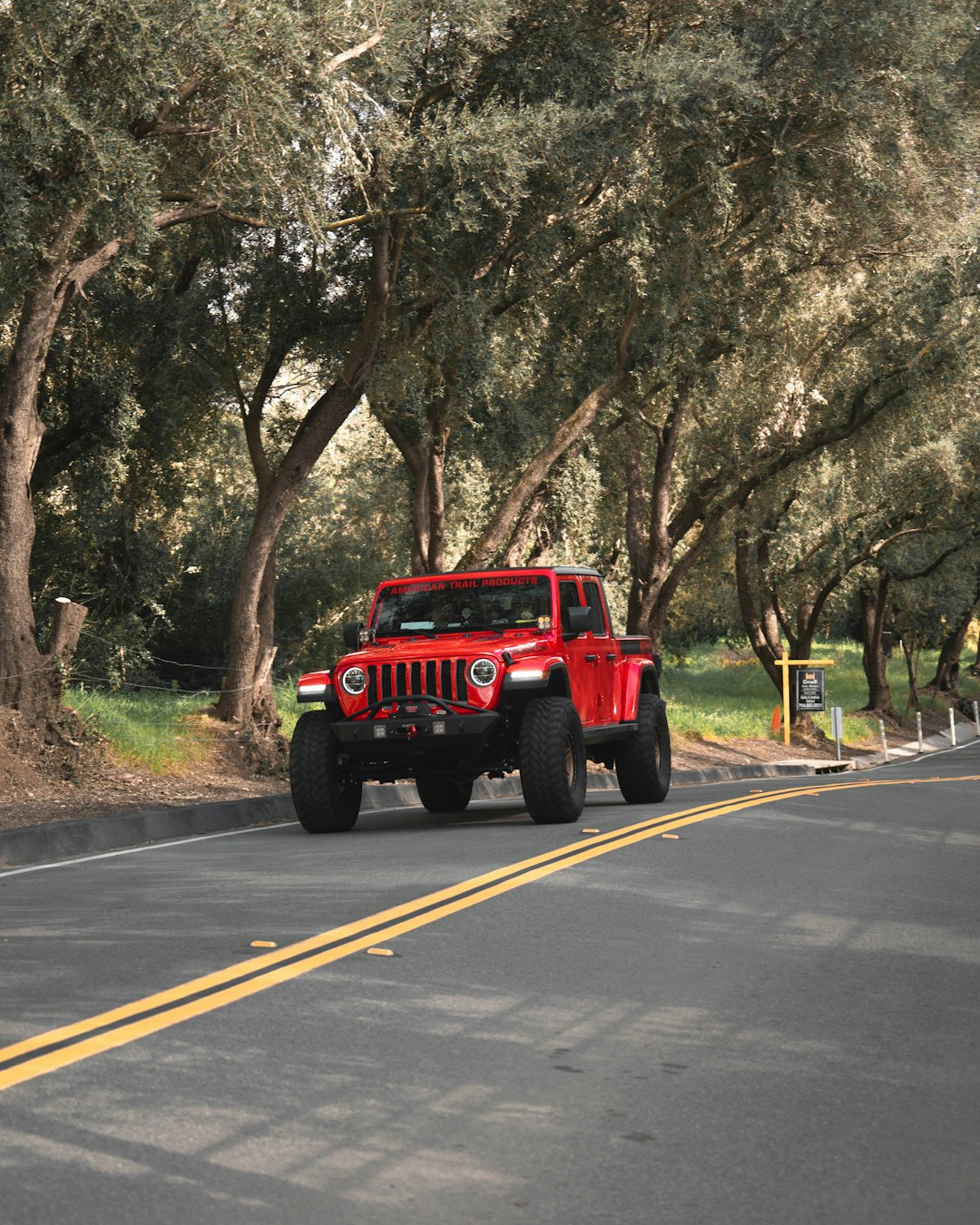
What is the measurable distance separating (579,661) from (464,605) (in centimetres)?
119

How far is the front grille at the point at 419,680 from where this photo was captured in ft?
45.2

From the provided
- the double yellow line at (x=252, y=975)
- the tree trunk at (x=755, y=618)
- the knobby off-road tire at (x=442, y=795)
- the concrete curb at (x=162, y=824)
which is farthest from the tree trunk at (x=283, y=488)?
the tree trunk at (x=755, y=618)

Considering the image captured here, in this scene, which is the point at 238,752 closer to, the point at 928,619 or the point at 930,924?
the point at 930,924

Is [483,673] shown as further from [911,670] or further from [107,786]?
[911,670]

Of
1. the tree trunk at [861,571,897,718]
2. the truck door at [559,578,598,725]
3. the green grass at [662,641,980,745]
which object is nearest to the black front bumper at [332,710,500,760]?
the truck door at [559,578,598,725]

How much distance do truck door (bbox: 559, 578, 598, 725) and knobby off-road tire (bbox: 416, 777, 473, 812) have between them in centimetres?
229

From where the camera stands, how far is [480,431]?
24.1 metres

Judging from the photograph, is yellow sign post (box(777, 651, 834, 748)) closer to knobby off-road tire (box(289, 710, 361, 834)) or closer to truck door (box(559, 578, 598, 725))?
truck door (box(559, 578, 598, 725))

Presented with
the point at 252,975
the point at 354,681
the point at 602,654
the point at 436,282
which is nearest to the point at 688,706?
the point at 436,282

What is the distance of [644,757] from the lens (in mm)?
16719

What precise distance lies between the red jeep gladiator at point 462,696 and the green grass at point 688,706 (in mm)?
4283

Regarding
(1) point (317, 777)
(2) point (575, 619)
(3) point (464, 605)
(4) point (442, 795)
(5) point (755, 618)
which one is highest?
(5) point (755, 618)

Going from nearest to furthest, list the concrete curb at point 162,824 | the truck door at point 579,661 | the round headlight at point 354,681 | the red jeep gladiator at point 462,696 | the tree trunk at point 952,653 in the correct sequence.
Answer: the concrete curb at point 162,824 → the red jeep gladiator at point 462,696 → the round headlight at point 354,681 → the truck door at point 579,661 → the tree trunk at point 952,653

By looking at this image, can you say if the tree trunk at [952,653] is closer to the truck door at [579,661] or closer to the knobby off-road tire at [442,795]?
the knobby off-road tire at [442,795]
